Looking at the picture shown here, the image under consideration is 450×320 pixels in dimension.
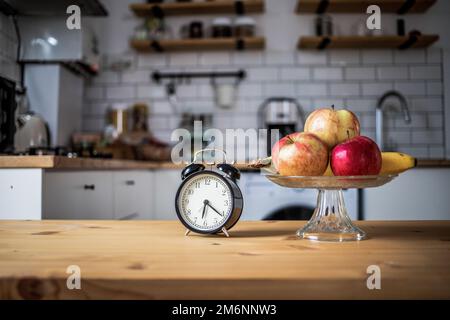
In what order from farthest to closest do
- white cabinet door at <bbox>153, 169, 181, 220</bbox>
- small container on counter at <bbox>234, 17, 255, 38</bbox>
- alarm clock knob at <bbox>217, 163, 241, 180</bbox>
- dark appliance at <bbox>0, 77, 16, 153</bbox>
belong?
small container on counter at <bbox>234, 17, 255, 38</bbox> < white cabinet door at <bbox>153, 169, 181, 220</bbox> < dark appliance at <bbox>0, 77, 16, 153</bbox> < alarm clock knob at <bbox>217, 163, 241, 180</bbox>

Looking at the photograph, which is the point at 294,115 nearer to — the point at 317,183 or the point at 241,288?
the point at 317,183

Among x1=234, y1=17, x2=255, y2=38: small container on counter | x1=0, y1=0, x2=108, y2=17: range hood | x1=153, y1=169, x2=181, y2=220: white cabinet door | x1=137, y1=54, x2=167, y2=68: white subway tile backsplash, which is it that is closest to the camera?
x1=0, y1=0, x2=108, y2=17: range hood

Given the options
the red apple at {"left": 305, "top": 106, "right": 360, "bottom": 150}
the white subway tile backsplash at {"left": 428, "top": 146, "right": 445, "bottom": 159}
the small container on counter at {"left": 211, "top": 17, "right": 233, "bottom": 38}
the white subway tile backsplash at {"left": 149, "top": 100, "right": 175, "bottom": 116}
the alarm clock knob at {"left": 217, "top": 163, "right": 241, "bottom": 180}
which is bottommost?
the alarm clock knob at {"left": 217, "top": 163, "right": 241, "bottom": 180}

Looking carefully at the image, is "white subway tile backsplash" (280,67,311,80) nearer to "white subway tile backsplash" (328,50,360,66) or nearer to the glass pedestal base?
"white subway tile backsplash" (328,50,360,66)

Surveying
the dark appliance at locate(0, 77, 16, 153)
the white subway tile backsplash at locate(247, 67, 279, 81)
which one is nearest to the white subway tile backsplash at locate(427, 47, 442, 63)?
the white subway tile backsplash at locate(247, 67, 279, 81)

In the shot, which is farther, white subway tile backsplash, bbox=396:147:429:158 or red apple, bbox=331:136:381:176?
white subway tile backsplash, bbox=396:147:429:158

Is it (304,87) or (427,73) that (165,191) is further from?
(427,73)

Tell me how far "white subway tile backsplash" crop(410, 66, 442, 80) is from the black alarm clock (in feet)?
9.97

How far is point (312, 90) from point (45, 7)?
1.85m

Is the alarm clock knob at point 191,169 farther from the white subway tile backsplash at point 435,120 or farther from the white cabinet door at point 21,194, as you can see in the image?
the white subway tile backsplash at point 435,120

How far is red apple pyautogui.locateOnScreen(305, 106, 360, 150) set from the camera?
0.77 meters

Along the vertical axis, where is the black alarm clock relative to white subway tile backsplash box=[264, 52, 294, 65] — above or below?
below

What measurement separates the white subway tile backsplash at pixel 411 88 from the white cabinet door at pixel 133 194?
1.88 metres
